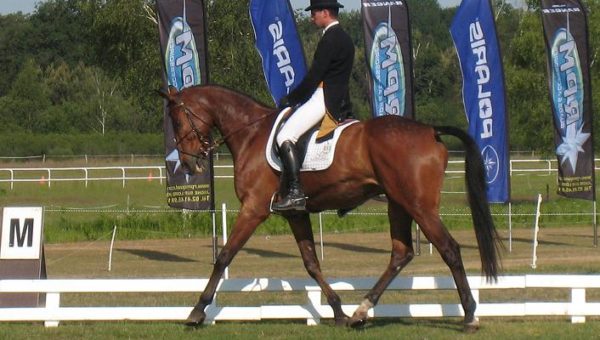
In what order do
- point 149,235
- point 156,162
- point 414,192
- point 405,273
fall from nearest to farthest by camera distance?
point 414,192
point 405,273
point 149,235
point 156,162

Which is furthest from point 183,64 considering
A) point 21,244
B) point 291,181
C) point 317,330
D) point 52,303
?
point 317,330

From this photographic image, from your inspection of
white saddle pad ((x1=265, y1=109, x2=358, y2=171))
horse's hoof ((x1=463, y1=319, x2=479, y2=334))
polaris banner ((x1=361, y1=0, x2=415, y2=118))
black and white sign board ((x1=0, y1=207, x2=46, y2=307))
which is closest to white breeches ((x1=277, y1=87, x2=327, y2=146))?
white saddle pad ((x1=265, y1=109, x2=358, y2=171))

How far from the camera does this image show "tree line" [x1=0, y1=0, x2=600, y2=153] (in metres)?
43.2

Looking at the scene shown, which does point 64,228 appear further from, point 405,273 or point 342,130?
point 342,130

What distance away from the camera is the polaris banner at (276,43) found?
2178 cm

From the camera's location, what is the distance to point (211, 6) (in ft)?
149

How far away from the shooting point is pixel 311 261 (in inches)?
460

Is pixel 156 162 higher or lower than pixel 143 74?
lower

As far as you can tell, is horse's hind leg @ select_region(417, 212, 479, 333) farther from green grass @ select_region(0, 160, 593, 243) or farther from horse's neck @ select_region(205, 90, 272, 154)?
green grass @ select_region(0, 160, 593, 243)

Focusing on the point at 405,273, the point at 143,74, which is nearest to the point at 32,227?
the point at 405,273

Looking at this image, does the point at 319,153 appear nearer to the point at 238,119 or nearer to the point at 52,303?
the point at 238,119

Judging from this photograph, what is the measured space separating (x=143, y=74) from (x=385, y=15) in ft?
77.3

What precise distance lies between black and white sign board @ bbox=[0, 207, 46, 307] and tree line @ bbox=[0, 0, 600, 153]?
872 cm

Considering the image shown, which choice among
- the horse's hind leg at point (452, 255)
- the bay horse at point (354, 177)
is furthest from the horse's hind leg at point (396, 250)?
the horse's hind leg at point (452, 255)
